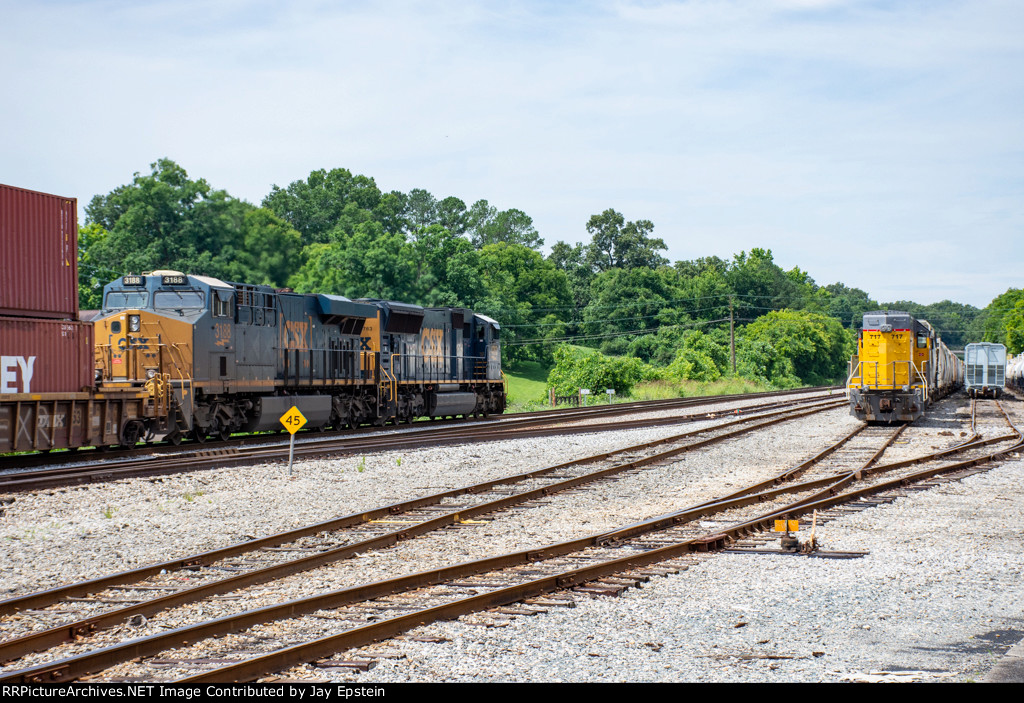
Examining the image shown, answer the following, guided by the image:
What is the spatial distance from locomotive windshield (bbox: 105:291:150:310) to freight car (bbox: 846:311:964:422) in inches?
714

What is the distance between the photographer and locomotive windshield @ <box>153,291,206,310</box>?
64.0 ft

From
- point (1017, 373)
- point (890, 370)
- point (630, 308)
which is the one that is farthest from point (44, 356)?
point (630, 308)

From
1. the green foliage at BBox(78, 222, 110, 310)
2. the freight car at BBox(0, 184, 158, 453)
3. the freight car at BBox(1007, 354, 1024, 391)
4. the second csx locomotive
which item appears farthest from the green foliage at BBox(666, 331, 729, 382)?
the freight car at BBox(0, 184, 158, 453)

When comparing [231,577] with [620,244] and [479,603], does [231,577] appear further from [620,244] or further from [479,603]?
[620,244]

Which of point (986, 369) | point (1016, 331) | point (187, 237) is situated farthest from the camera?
point (1016, 331)

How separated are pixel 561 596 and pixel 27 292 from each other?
41.3ft

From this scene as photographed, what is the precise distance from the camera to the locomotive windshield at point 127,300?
64.6 ft

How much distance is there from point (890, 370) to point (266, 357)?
16925mm

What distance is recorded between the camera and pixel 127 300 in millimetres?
19734

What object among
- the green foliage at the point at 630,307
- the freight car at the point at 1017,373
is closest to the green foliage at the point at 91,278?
the green foliage at the point at 630,307

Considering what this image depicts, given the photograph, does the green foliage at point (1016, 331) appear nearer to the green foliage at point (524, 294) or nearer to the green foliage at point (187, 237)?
the green foliage at point (524, 294)

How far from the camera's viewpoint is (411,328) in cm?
2772

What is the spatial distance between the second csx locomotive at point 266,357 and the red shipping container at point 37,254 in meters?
2.20
